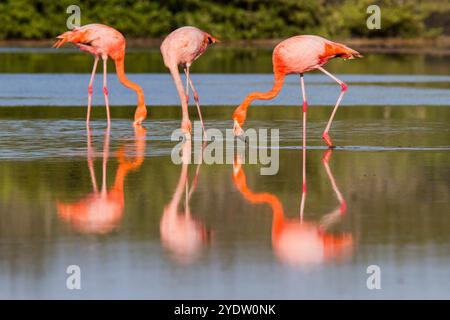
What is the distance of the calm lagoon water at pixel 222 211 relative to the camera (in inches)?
319

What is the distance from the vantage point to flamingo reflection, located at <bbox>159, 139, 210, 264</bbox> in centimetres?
892

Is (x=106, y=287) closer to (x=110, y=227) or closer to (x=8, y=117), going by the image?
(x=110, y=227)

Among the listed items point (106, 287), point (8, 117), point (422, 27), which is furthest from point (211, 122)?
point (422, 27)

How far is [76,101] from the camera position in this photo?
23.1 meters

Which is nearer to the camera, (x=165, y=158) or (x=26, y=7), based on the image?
(x=165, y=158)

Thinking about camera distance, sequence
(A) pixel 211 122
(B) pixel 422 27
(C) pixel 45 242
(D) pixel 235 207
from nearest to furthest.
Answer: (C) pixel 45 242, (D) pixel 235 207, (A) pixel 211 122, (B) pixel 422 27

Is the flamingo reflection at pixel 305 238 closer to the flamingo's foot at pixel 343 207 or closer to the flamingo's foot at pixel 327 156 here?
the flamingo's foot at pixel 343 207

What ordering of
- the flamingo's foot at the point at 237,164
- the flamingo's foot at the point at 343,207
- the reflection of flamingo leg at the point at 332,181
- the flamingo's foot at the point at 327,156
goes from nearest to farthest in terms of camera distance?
the flamingo's foot at the point at 343,207
the reflection of flamingo leg at the point at 332,181
the flamingo's foot at the point at 237,164
the flamingo's foot at the point at 327,156

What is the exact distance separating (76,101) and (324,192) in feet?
39.4

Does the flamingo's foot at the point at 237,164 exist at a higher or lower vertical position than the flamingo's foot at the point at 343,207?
higher

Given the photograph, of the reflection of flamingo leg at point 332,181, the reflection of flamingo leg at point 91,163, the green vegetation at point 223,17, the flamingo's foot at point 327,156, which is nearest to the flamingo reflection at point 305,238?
the reflection of flamingo leg at point 332,181

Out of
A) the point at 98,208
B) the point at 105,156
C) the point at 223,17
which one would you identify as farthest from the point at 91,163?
the point at 223,17

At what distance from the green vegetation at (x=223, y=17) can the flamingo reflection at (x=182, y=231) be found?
145ft

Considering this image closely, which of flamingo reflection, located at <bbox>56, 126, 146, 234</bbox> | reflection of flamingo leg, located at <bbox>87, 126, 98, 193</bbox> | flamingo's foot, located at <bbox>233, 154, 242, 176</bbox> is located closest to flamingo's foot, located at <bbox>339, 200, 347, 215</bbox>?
flamingo reflection, located at <bbox>56, 126, 146, 234</bbox>
